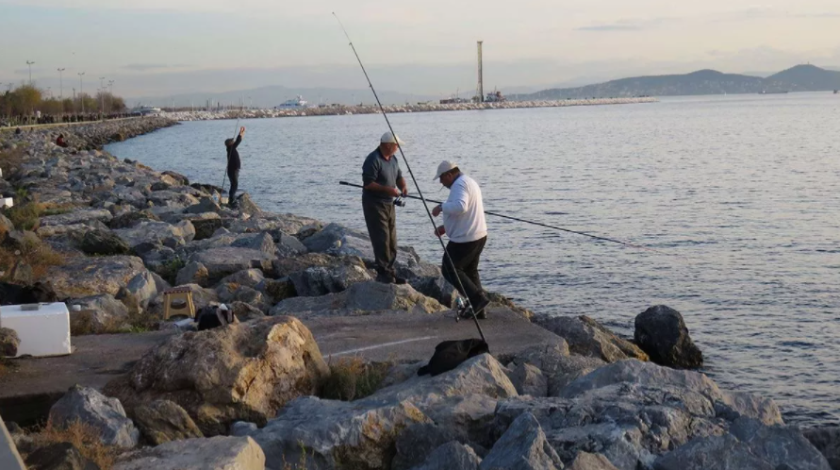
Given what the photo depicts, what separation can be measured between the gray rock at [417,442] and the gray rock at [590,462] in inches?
37.5

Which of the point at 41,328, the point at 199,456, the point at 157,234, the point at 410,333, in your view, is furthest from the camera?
the point at 157,234

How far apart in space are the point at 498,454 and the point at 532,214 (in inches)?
789

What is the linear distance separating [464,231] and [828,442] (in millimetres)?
3523

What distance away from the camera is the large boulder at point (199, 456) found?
16.1 ft

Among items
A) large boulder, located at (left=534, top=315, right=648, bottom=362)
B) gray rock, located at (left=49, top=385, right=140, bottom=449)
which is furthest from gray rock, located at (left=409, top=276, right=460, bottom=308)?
gray rock, located at (left=49, top=385, right=140, bottom=449)

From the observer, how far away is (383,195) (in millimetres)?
10664

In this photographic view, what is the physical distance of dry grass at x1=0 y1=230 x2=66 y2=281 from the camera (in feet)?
38.2

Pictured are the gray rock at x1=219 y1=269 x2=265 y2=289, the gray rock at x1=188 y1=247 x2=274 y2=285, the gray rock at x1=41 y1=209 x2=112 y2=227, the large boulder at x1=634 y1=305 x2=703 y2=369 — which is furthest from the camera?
the gray rock at x1=41 y1=209 x2=112 y2=227

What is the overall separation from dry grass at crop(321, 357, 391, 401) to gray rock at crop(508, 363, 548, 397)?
0.95 m

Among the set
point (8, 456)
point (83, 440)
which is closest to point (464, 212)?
point (83, 440)

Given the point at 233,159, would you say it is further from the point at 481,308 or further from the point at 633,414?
the point at 633,414

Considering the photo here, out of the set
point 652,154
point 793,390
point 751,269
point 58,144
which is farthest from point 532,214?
point 58,144

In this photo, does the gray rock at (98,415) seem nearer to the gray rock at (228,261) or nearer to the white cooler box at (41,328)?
the white cooler box at (41,328)

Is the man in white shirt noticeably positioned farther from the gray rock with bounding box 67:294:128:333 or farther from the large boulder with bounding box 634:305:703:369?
the large boulder with bounding box 634:305:703:369
